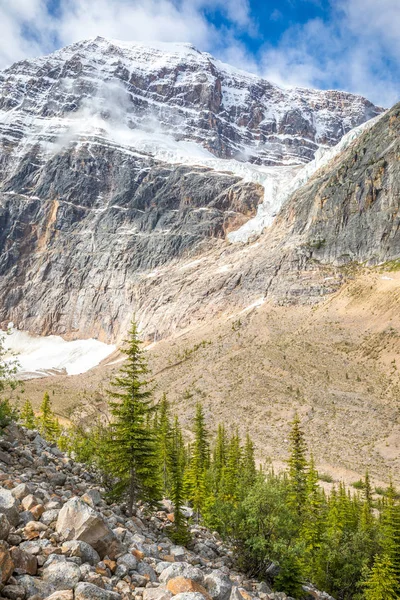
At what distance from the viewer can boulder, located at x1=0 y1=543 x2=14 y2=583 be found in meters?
5.62

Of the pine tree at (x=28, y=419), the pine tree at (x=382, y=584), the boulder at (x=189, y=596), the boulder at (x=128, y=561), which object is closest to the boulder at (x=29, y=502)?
the boulder at (x=128, y=561)

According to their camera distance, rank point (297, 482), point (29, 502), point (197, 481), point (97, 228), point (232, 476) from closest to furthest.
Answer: point (29, 502)
point (297, 482)
point (197, 481)
point (232, 476)
point (97, 228)

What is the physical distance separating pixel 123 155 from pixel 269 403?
515ft

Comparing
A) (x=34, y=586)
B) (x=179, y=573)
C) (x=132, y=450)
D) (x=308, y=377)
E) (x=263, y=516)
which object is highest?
(x=308, y=377)

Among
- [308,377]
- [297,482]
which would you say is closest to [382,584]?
[297,482]

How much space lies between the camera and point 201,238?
14738cm

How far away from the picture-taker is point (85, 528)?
796 centimetres

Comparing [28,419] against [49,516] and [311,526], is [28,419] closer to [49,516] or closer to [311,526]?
[311,526]

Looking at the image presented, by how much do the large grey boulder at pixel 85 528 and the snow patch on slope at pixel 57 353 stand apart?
390 feet

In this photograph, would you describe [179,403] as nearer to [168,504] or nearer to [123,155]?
[168,504]

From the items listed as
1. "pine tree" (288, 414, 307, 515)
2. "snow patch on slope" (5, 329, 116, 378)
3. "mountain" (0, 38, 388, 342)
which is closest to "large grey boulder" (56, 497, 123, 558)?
"pine tree" (288, 414, 307, 515)

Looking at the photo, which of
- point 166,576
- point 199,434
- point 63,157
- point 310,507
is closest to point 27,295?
point 63,157

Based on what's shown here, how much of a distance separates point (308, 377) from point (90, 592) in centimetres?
6342

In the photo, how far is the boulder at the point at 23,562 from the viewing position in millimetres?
6145
